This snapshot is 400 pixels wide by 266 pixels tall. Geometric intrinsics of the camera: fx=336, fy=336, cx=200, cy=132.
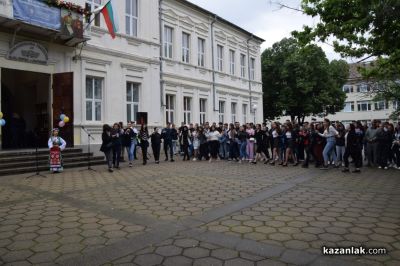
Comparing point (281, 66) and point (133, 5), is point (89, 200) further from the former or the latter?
point (281, 66)

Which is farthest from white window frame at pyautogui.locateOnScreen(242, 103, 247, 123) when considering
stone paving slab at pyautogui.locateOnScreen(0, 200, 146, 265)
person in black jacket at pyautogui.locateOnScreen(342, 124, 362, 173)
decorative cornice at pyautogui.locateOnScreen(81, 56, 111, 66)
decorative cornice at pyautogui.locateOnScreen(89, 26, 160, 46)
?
stone paving slab at pyautogui.locateOnScreen(0, 200, 146, 265)

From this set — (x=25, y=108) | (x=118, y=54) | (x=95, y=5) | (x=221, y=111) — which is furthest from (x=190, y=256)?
(x=221, y=111)

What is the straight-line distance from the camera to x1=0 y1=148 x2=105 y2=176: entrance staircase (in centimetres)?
1175

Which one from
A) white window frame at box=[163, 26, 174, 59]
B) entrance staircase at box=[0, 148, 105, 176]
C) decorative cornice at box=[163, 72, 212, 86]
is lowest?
entrance staircase at box=[0, 148, 105, 176]

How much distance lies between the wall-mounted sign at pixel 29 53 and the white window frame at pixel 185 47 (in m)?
10.5

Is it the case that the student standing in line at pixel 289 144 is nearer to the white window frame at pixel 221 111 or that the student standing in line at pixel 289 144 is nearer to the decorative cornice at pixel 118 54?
the decorative cornice at pixel 118 54

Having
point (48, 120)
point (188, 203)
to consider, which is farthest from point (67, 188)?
point (48, 120)

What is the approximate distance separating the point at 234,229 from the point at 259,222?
571 millimetres

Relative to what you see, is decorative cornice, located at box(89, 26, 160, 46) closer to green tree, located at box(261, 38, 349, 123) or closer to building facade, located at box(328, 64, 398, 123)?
green tree, located at box(261, 38, 349, 123)

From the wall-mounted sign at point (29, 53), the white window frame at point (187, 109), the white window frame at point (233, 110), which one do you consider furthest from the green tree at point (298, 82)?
the wall-mounted sign at point (29, 53)

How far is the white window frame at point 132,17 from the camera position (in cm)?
1873

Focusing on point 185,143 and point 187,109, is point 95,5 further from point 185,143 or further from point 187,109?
point 187,109

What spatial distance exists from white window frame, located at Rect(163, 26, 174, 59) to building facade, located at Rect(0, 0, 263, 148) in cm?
6

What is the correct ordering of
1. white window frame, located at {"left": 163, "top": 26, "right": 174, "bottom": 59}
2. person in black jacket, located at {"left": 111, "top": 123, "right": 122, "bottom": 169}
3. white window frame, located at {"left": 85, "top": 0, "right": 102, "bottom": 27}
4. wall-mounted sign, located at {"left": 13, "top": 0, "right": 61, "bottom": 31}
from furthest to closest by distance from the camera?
white window frame, located at {"left": 163, "top": 26, "right": 174, "bottom": 59} → white window frame, located at {"left": 85, "top": 0, "right": 102, "bottom": 27} → wall-mounted sign, located at {"left": 13, "top": 0, "right": 61, "bottom": 31} → person in black jacket, located at {"left": 111, "top": 123, "right": 122, "bottom": 169}
